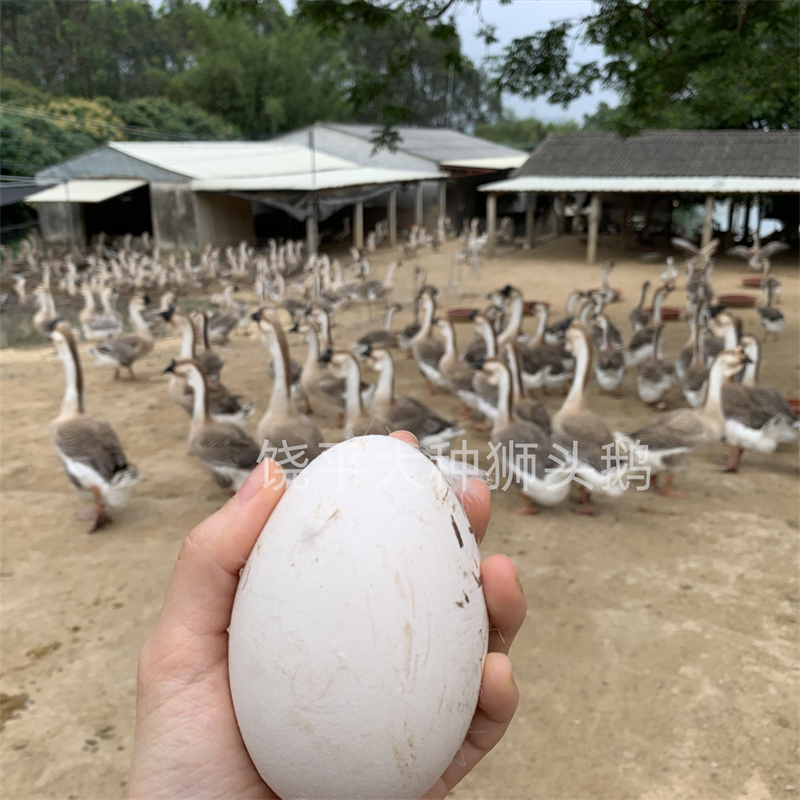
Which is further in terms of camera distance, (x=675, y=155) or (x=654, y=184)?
(x=675, y=155)

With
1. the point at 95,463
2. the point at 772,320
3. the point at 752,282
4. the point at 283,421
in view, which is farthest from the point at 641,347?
the point at 752,282

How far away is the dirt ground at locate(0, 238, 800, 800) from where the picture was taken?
11.6ft

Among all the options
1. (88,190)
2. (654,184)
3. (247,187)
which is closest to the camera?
(247,187)

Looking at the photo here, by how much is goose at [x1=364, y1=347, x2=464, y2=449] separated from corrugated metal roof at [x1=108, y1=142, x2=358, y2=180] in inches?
713

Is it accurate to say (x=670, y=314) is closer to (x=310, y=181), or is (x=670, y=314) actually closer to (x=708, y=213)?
(x=708, y=213)

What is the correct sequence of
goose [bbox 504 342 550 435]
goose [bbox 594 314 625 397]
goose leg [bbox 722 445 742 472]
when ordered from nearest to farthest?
goose leg [bbox 722 445 742 472] < goose [bbox 504 342 550 435] < goose [bbox 594 314 625 397]

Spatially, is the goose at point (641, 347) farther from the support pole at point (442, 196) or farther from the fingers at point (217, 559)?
the support pole at point (442, 196)

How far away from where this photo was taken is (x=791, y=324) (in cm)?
1473

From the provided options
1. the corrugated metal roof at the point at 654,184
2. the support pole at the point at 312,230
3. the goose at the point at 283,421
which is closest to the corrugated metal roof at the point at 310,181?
the support pole at the point at 312,230

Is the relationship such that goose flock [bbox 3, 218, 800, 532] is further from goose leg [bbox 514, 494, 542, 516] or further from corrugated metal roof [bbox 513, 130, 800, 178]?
corrugated metal roof [bbox 513, 130, 800, 178]

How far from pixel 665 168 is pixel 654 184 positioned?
1.74 meters

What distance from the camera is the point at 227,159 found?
27.0m

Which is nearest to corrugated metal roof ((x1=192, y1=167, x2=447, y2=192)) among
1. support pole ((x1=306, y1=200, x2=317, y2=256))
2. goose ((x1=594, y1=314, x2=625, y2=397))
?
support pole ((x1=306, y1=200, x2=317, y2=256))

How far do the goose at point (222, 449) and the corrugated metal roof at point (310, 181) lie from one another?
14952 millimetres
